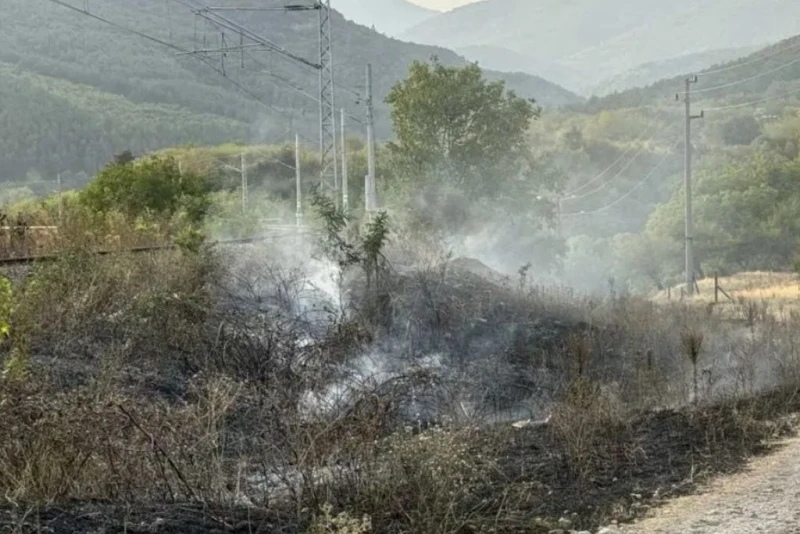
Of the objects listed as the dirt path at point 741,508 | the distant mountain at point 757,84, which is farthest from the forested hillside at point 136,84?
the dirt path at point 741,508

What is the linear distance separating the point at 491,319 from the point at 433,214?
15.6m

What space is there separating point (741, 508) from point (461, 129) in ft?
98.6

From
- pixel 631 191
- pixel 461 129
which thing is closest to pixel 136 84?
pixel 631 191

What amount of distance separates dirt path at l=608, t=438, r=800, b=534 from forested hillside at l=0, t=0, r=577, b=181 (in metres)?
59.0

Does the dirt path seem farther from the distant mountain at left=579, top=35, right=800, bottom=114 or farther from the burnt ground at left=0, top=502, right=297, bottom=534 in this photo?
the distant mountain at left=579, top=35, right=800, bottom=114

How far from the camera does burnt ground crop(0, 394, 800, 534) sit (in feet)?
24.8

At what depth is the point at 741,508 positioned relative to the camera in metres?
9.70

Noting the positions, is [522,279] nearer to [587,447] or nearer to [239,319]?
[239,319]

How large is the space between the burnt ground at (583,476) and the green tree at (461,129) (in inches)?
949

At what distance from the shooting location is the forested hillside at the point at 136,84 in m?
75.2

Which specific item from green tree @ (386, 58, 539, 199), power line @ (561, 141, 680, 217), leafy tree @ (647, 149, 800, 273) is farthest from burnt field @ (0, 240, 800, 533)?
power line @ (561, 141, 680, 217)

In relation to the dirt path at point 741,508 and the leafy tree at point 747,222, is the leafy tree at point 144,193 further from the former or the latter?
the leafy tree at point 747,222

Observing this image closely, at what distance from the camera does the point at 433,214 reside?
117ft

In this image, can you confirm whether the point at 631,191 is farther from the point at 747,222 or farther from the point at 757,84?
the point at 757,84
